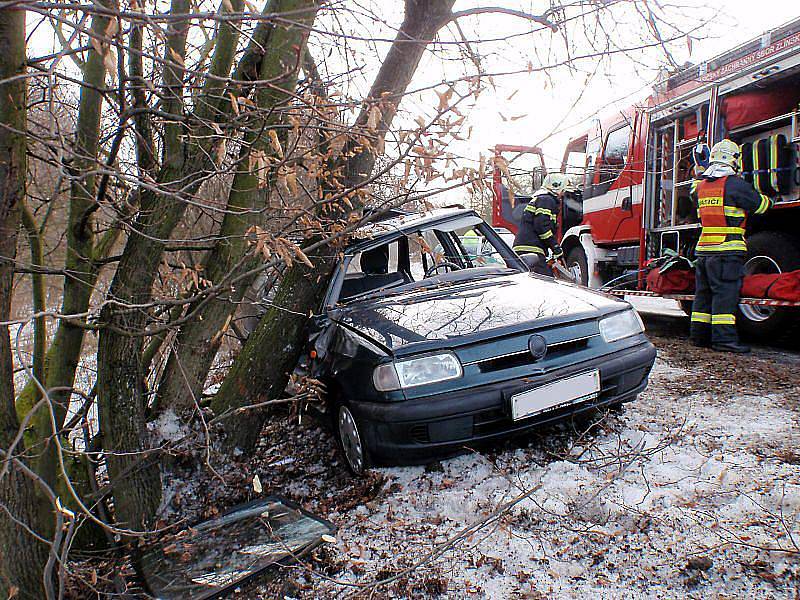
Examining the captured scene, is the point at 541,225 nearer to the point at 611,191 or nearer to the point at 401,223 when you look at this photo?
the point at 611,191

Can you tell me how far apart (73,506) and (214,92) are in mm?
2105

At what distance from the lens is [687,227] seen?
21.5ft

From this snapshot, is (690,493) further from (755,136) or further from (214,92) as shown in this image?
(755,136)

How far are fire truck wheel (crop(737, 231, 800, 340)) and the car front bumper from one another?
3.75 metres

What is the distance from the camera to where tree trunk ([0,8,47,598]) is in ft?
6.34

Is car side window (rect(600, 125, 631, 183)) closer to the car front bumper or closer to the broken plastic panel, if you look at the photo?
the car front bumper

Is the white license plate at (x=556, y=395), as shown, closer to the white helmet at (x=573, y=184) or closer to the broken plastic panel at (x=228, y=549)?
the broken plastic panel at (x=228, y=549)

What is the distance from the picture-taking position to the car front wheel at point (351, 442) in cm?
297

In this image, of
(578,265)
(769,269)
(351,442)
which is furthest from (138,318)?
(578,265)

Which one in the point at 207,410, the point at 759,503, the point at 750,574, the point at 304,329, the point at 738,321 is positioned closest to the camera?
the point at 750,574

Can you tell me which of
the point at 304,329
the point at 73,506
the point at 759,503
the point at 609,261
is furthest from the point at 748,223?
the point at 73,506

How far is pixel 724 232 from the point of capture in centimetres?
531

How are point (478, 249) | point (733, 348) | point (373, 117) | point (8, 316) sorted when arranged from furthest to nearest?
point (733, 348)
point (478, 249)
point (8, 316)
point (373, 117)

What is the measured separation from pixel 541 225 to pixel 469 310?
185 inches
